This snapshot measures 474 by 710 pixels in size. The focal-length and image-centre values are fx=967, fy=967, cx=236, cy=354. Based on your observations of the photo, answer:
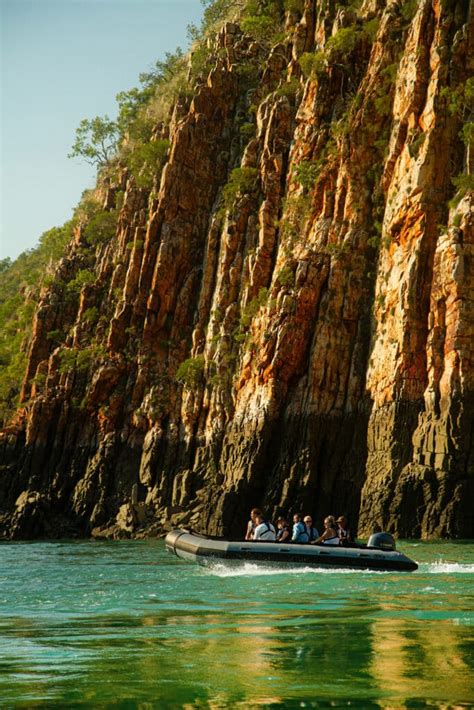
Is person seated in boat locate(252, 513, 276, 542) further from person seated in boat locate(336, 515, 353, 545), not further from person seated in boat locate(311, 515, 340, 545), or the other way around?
person seated in boat locate(336, 515, 353, 545)

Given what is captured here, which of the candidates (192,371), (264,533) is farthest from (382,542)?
(192,371)

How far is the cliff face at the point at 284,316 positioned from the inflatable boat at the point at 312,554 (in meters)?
13.9

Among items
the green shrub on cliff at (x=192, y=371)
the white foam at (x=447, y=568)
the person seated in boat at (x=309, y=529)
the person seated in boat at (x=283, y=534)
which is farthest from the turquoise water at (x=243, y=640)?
the green shrub on cliff at (x=192, y=371)

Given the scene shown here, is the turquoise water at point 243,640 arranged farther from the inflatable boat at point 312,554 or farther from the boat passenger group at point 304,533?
the boat passenger group at point 304,533

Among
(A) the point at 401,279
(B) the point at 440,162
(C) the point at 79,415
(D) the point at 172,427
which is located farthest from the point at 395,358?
(C) the point at 79,415

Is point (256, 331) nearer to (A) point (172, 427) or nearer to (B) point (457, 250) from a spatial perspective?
(A) point (172, 427)

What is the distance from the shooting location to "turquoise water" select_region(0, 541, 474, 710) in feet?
33.0

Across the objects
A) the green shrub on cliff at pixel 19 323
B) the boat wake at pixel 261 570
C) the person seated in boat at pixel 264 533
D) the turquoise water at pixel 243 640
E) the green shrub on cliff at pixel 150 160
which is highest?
the green shrub on cliff at pixel 150 160

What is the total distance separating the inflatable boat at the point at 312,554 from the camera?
2556 cm

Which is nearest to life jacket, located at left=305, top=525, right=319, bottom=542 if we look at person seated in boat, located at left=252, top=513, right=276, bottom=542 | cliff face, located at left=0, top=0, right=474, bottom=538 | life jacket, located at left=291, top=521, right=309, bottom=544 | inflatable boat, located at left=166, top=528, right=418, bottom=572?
life jacket, located at left=291, top=521, right=309, bottom=544

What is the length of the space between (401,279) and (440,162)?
5.99m

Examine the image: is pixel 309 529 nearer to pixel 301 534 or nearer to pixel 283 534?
pixel 301 534

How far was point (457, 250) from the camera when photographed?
42094 mm

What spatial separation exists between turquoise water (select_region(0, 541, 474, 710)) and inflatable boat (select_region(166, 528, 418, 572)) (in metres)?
0.61
